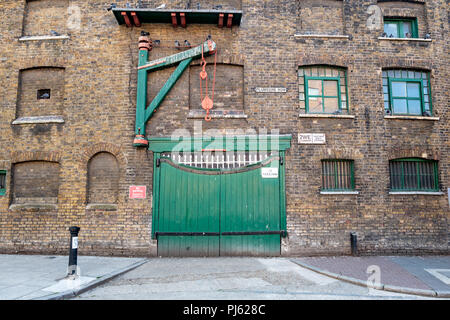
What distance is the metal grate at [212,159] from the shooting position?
29.5 ft

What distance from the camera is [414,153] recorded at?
9.37 m

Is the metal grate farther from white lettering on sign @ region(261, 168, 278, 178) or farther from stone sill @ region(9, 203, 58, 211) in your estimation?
stone sill @ region(9, 203, 58, 211)

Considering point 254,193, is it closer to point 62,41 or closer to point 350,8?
point 350,8

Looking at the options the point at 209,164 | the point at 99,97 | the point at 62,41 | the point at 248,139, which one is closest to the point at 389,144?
the point at 248,139

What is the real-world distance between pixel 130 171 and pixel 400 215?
850 centimetres

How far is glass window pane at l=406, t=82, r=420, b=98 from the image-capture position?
993cm

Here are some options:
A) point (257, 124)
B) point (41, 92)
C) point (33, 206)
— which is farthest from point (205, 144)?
point (41, 92)

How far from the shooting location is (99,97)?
9.34 metres

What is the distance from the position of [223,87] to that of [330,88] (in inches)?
140

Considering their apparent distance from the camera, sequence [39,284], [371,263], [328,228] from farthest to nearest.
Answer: [328,228]
[371,263]
[39,284]

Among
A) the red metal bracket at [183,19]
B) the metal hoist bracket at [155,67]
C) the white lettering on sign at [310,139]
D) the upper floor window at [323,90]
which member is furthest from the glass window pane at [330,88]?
the red metal bracket at [183,19]

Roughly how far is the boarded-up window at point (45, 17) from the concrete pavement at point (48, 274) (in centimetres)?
728

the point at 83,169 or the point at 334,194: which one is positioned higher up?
the point at 83,169

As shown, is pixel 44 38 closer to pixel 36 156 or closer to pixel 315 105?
pixel 36 156
